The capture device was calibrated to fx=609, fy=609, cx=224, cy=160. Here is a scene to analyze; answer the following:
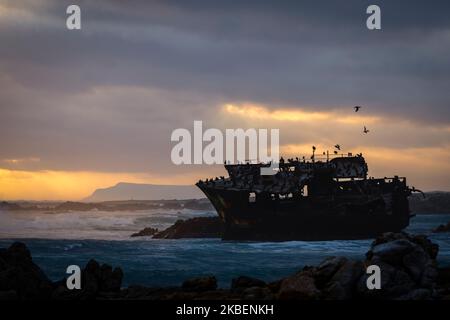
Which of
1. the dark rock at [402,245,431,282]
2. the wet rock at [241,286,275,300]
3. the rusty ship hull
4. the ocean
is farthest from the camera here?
the rusty ship hull

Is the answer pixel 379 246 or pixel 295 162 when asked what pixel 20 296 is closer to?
pixel 379 246

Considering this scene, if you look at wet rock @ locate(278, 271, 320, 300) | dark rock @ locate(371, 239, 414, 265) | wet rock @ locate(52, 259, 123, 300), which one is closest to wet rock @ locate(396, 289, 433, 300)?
dark rock @ locate(371, 239, 414, 265)

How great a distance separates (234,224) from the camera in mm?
60688

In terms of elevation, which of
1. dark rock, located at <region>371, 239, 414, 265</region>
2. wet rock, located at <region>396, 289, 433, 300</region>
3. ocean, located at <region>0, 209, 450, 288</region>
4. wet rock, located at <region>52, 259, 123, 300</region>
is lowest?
ocean, located at <region>0, 209, 450, 288</region>

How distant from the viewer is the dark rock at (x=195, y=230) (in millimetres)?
74812

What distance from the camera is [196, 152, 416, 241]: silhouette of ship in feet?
192

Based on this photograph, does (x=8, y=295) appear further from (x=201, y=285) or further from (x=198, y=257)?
(x=198, y=257)

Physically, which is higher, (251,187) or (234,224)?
(251,187)

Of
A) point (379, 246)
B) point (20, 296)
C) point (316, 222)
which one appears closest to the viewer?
point (379, 246)

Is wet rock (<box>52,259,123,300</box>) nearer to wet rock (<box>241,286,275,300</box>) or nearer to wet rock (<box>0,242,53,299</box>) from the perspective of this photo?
wet rock (<box>0,242,53,299</box>)

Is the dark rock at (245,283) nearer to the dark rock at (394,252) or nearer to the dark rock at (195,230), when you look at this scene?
the dark rock at (394,252)

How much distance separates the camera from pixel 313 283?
774 inches
